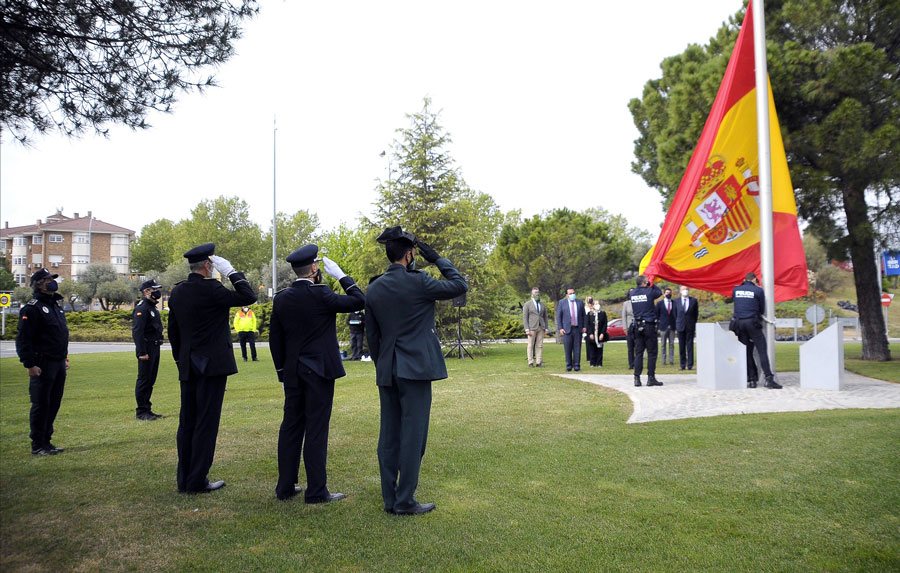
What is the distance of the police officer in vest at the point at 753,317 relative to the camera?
11930mm

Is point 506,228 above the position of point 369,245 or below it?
above

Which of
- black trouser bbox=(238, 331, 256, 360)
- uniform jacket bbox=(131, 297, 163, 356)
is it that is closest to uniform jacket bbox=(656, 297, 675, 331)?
black trouser bbox=(238, 331, 256, 360)

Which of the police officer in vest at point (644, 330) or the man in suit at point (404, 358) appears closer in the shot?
the man in suit at point (404, 358)

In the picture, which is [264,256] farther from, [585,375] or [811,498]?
[811,498]

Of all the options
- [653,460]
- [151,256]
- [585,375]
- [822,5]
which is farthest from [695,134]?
[151,256]

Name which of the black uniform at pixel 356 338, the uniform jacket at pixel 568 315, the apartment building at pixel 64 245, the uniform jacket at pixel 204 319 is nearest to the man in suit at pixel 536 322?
the uniform jacket at pixel 568 315

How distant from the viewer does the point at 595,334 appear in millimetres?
17625

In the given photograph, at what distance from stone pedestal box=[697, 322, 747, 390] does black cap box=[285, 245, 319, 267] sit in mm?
8829

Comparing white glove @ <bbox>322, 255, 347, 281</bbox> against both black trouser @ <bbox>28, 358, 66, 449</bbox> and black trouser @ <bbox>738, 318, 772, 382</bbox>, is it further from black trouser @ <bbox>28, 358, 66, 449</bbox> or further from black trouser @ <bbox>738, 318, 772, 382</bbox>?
black trouser @ <bbox>738, 318, 772, 382</bbox>

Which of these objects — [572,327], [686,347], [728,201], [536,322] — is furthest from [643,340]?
[686,347]

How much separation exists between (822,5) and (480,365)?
12.5 m

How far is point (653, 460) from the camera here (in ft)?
20.9

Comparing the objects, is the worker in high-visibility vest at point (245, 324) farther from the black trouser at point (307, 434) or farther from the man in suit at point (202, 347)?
the black trouser at point (307, 434)

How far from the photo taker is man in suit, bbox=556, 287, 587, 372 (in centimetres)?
1639
